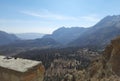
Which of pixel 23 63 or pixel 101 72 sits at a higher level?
pixel 23 63

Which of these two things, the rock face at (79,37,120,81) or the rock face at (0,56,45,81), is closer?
the rock face at (0,56,45,81)

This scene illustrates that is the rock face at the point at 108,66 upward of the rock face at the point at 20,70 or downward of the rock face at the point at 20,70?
downward

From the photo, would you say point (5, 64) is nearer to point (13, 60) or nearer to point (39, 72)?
point (13, 60)

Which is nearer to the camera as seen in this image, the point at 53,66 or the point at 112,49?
the point at 112,49

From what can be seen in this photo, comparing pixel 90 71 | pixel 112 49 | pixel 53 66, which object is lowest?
pixel 53 66

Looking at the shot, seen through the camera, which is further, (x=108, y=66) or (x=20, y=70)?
(x=108, y=66)

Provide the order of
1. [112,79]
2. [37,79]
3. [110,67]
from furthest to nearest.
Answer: [110,67], [112,79], [37,79]

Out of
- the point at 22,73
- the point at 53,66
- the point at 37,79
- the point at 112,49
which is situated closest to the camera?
the point at 22,73

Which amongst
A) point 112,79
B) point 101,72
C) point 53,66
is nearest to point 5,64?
point 112,79

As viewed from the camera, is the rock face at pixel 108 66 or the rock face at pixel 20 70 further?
the rock face at pixel 108 66

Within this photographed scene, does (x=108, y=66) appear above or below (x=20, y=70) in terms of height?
below

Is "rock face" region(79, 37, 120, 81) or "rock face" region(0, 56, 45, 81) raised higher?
"rock face" region(0, 56, 45, 81)
